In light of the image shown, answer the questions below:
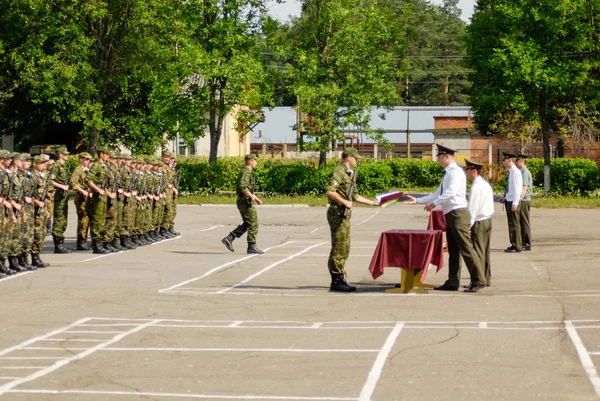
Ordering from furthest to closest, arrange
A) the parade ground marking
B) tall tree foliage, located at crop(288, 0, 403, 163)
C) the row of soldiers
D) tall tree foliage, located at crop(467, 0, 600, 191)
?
tall tree foliage, located at crop(288, 0, 403, 163)
tall tree foliage, located at crop(467, 0, 600, 191)
the row of soldiers
the parade ground marking

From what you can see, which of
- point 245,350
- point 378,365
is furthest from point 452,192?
point 378,365

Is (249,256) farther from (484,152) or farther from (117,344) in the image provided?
(484,152)

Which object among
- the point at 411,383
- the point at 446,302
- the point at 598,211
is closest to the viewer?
the point at 411,383

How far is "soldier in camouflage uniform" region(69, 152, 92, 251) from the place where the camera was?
22312mm

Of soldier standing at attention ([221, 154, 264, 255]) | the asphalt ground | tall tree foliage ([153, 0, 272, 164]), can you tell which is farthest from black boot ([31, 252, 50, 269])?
tall tree foliage ([153, 0, 272, 164])

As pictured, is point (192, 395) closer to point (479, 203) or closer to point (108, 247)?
point (479, 203)

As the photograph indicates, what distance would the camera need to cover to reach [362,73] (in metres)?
48.4

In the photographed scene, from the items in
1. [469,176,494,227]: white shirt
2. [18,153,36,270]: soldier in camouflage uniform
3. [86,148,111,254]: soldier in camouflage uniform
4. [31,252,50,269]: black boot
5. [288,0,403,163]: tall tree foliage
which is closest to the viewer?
[469,176,494,227]: white shirt

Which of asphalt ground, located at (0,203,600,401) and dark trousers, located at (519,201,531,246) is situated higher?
dark trousers, located at (519,201,531,246)

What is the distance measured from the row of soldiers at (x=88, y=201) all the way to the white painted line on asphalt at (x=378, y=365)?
7.94 meters

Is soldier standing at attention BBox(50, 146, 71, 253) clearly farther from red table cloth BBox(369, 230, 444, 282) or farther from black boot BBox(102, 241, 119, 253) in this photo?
red table cloth BBox(369, 230, 444, 282)

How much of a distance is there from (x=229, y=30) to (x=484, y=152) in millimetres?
28926

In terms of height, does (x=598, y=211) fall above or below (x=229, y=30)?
below

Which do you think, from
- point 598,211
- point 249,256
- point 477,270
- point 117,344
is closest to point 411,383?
point 117,344
